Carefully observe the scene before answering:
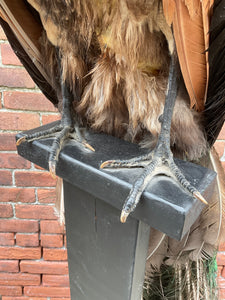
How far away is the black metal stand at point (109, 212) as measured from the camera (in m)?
0.40

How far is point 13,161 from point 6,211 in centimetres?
27

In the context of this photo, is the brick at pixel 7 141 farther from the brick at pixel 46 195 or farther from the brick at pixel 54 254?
the brick at pixel 54 254

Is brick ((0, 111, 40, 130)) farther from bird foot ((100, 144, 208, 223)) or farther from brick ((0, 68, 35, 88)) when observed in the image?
bird foot ((100, 144, 208, 223))

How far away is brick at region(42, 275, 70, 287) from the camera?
136 cm

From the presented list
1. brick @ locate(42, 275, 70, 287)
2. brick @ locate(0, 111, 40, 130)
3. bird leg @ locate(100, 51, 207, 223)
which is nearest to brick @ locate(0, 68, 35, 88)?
brick @ locate(0, 111, 40, 130)

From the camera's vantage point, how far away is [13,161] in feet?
3.73

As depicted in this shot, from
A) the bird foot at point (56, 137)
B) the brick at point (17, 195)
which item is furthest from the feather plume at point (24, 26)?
the brick at point (17, 195)

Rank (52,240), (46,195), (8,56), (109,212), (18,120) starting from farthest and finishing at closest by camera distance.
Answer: (52,240), (46,195), (18,120), (8,56), (109,212)

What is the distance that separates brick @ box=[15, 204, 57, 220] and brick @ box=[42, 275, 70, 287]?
1.20 feet

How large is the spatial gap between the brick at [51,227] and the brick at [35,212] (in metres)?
0.03

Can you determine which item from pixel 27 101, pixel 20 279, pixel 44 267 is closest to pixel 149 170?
pixel 27 101

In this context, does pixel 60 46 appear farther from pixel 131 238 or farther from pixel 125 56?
pixel 131 238

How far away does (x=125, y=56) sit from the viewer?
0.54 meters

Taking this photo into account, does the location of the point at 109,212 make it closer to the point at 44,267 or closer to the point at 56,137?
the point at 56,137
